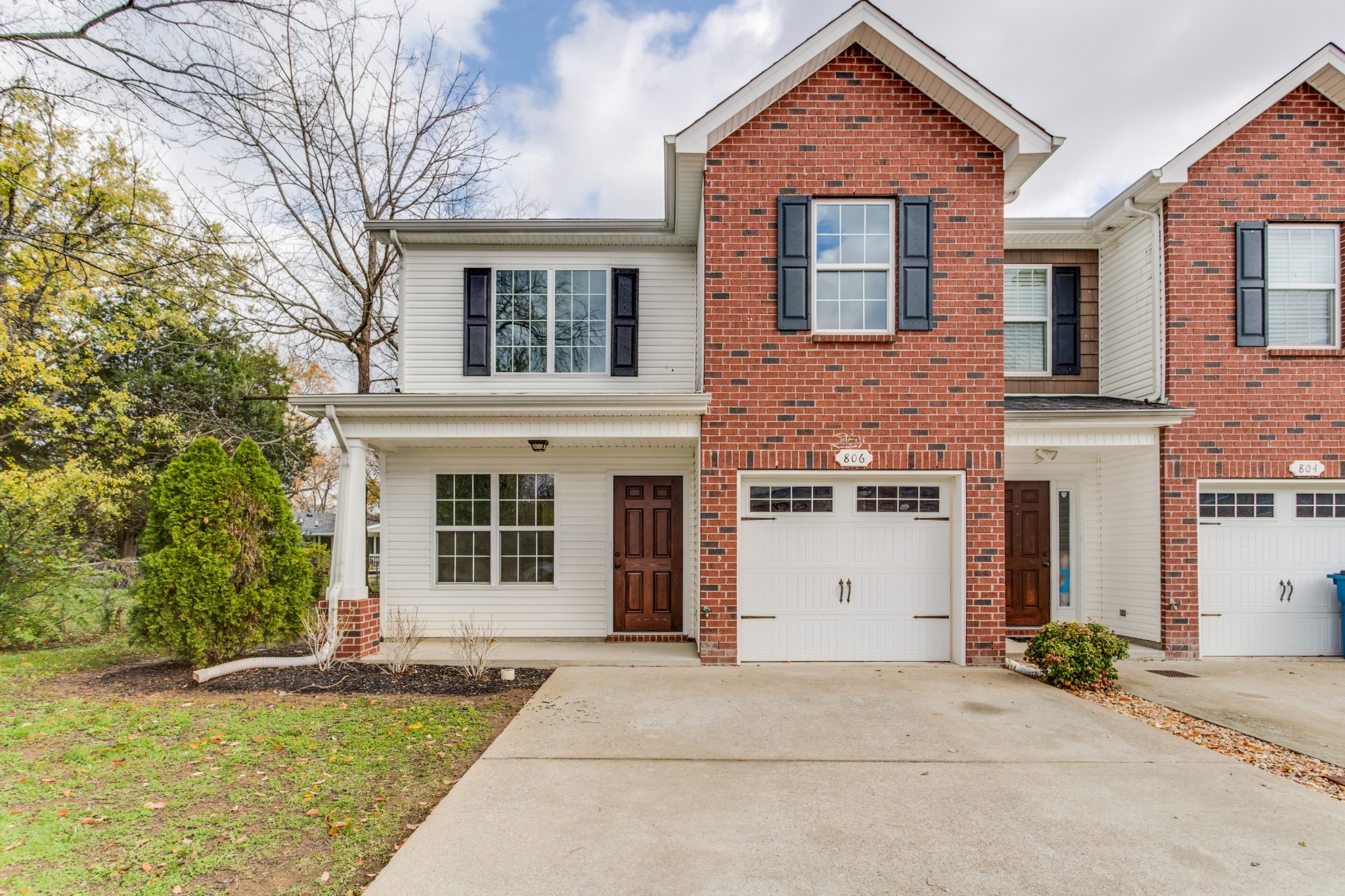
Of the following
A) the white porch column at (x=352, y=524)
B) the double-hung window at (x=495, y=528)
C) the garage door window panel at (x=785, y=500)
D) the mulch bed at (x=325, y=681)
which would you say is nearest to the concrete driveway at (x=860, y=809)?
the mulch bed at (x=325, y=681)

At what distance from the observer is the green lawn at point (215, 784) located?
11.0ft

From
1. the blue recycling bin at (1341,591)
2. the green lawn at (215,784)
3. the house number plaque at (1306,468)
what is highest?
the house number plaque at (1306,468)

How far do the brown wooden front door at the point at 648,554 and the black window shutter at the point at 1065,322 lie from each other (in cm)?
569

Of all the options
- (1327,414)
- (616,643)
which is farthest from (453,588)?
(1327,414)

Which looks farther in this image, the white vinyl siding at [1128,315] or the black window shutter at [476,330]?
the black window shutter at [476,330]

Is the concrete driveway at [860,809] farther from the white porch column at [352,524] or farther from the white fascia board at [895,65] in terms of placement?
the white fascia board at [895,65]

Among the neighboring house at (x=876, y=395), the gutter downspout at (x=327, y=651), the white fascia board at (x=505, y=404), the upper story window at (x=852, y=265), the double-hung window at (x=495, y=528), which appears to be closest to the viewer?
the gutter downspout at (x=327, y=651)

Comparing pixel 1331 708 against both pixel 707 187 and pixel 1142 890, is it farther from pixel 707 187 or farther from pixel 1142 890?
pixel 707 187

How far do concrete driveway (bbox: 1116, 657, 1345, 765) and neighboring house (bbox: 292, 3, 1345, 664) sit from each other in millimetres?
475

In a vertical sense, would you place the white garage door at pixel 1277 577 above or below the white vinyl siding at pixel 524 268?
below

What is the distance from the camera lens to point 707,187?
7.84 m

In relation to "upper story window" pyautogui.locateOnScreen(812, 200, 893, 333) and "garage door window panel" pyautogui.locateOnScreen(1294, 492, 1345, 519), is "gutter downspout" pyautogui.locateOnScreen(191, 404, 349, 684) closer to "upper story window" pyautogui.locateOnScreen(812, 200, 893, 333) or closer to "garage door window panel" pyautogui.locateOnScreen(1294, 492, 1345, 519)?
"upper story window" pyautogui.locateOnScreen(812, 200, 893, 333)

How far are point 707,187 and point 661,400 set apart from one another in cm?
253

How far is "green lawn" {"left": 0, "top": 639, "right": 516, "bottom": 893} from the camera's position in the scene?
3338 millimetres
